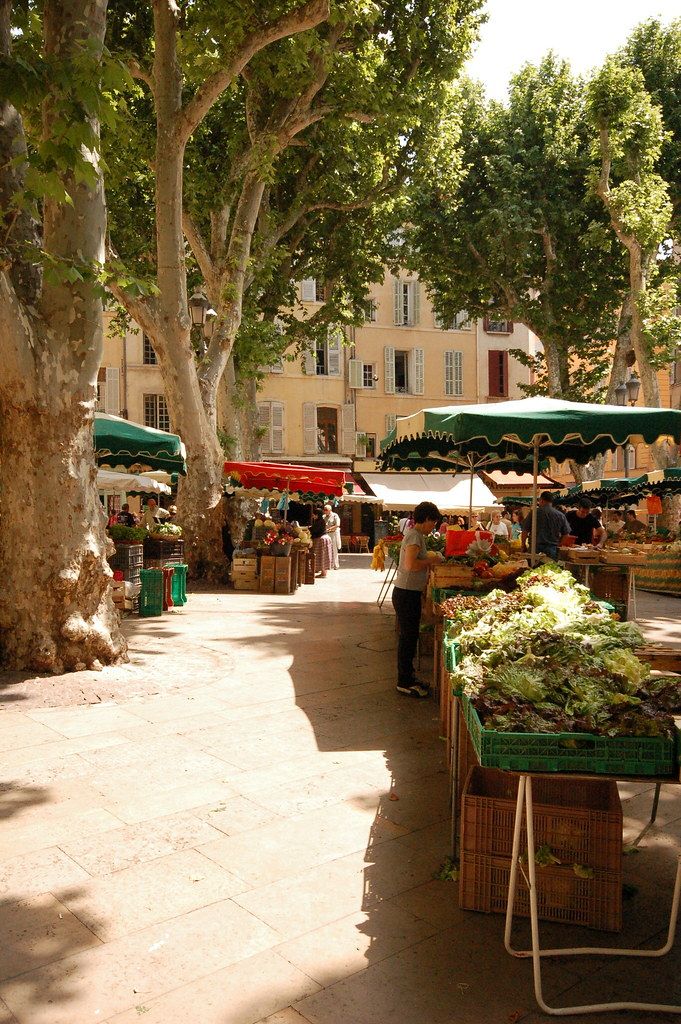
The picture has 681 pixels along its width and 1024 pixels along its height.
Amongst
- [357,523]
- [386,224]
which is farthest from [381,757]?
[357,523]

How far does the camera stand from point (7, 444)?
7141mm

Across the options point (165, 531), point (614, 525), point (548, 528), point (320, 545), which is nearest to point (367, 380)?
point (320, 545)

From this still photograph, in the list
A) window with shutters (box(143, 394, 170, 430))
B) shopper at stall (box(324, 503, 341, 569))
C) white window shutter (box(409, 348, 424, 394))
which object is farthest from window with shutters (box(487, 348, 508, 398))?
shopper at stall (box(324, 503, 341, 569))

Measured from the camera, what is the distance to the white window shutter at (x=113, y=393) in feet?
104

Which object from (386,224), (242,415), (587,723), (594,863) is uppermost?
(386,224)

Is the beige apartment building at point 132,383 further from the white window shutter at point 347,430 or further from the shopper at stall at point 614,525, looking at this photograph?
the shopper at stall at point 614,525

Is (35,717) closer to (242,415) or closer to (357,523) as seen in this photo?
(242,415)

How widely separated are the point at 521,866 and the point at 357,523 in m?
30.4

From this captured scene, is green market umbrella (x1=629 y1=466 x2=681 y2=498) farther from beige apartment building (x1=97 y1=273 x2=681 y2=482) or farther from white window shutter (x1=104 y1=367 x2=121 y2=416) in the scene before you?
white window shutter (x1=104 y1=367 x2=121 y2=416)

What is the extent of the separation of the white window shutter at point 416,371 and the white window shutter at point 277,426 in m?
6.44

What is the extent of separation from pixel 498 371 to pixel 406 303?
5401 mm

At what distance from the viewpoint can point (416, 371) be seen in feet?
119

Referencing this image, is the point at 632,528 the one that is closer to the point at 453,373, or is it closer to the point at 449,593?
the point at 449,593

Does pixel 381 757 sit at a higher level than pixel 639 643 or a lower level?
lower
